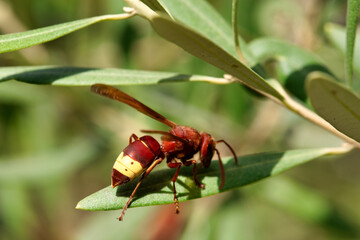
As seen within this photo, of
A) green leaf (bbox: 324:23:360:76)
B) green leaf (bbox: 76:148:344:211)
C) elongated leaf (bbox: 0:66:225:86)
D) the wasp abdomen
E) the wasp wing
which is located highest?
elongated leaf (bbox: 0:66:225:86)

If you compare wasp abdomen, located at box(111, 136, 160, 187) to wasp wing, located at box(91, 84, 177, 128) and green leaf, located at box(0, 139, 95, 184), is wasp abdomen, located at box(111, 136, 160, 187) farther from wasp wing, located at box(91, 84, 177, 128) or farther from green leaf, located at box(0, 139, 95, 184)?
green leaf, located at box(0, 139, 95, 184)

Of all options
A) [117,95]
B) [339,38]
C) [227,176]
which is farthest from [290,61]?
[117,95]

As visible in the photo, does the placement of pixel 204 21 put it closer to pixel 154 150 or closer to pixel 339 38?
pixel 154 150

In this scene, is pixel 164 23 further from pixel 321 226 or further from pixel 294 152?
pixel 321 226

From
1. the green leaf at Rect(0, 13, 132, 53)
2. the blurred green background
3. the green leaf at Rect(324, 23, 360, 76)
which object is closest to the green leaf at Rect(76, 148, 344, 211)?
the green leaf at Rect(0, 13, 132, 53)

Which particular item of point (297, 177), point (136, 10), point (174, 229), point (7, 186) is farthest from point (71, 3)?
point (297, 177)

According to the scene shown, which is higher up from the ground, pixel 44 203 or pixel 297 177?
pixel 44 203

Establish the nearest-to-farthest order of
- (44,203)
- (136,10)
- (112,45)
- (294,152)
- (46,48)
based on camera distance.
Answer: (136,10)
(294,152)
(46,48)
(112,45)
(44,203)
